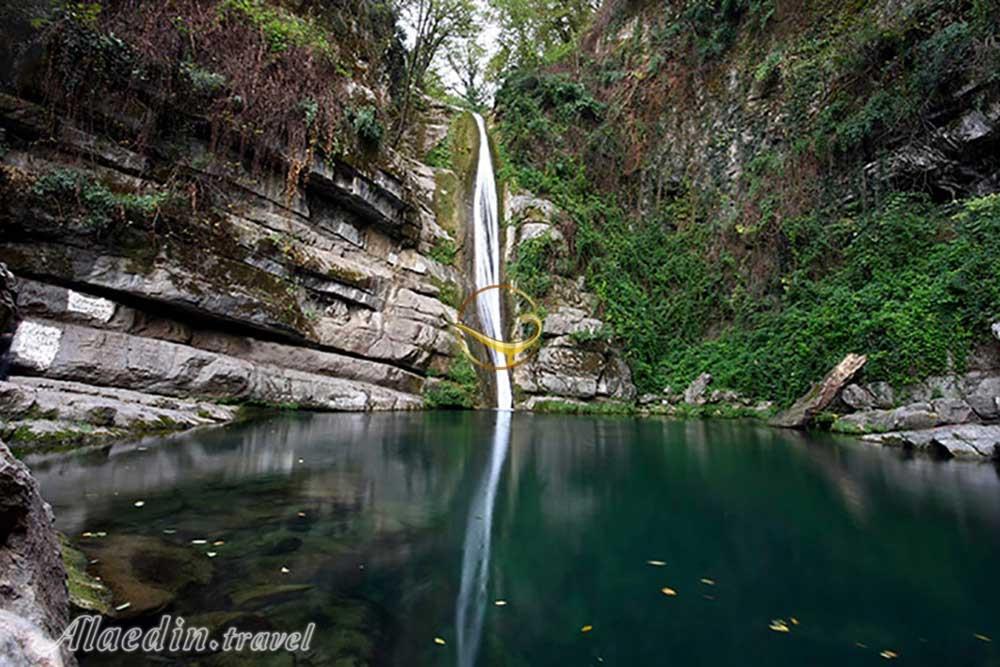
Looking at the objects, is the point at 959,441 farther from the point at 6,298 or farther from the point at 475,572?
the point at 6,298

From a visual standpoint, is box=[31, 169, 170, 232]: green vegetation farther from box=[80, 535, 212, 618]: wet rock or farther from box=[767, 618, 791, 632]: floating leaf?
box=[767, 618, 791, 632]: floating leaf

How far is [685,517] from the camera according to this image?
3.88m

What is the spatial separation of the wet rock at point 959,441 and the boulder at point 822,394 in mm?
1777

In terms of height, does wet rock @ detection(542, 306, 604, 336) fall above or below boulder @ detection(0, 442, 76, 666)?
above

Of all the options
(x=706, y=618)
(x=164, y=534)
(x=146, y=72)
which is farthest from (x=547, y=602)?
(x=146, y=72)

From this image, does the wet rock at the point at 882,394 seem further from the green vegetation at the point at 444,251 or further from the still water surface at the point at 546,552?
the green vegetation at the point at 444,251

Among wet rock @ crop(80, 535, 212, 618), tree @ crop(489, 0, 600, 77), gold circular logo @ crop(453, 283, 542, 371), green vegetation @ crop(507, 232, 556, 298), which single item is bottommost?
wet rock @ crop(80, 535, 212, 618)

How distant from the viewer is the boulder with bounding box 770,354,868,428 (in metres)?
9.16

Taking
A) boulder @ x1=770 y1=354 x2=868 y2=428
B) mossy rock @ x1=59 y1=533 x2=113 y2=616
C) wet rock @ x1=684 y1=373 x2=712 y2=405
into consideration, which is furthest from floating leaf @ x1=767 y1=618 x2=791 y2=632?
wet rock @ x1=684 y1=373 x2=712 y2=405

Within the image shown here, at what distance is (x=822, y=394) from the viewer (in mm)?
9469

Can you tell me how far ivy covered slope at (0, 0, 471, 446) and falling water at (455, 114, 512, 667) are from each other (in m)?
1.73

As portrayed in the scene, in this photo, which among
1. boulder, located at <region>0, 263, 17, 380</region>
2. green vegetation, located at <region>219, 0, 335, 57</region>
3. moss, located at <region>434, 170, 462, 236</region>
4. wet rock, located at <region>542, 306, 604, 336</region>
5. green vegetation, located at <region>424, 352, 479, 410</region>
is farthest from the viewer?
moss, located at <region>434, 170, 462, 236</region>

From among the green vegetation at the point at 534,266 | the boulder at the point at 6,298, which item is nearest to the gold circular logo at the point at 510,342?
the green vegetation at the point at 534,266

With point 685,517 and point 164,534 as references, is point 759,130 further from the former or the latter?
point 164,534
